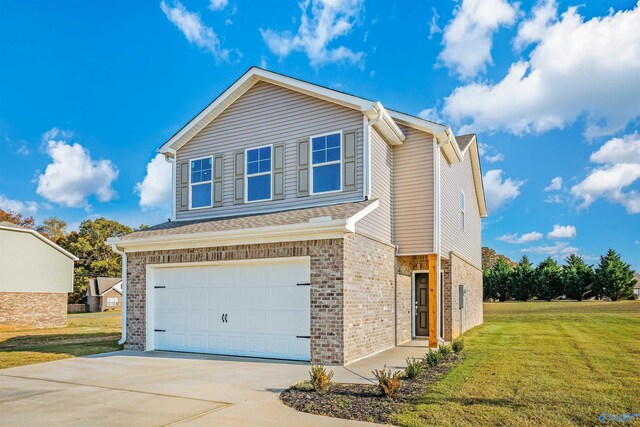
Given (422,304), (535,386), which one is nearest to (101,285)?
(422,304)

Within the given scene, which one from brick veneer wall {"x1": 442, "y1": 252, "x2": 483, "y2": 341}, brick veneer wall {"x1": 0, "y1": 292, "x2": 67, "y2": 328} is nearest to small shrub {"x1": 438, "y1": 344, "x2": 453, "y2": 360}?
brick veneer wall {"x1": 442, "y1": 252, "x2": 483, "y2": 341}

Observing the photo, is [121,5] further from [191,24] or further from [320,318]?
[320,318]

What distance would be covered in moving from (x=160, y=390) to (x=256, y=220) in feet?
16.6

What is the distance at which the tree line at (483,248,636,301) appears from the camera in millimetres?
41969

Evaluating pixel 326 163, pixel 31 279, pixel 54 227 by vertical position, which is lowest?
pixel 31 279

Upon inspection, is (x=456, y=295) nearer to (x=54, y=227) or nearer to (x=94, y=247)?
(x=94, y=247)

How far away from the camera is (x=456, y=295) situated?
15234 millimetres

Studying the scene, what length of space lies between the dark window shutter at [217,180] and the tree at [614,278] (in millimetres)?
40410

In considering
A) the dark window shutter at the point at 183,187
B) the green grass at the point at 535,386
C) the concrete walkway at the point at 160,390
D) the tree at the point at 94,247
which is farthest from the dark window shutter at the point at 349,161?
the tree at the point at 94,247

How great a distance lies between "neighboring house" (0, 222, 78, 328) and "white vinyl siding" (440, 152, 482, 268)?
21.7m

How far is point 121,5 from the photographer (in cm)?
1703

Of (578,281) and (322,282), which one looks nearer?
(322,282)

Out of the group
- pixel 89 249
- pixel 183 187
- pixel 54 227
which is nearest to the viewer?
pixel 183 187

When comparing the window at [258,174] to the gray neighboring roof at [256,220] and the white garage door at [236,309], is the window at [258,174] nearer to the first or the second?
→ the gray neighboring roof at [256,220]
